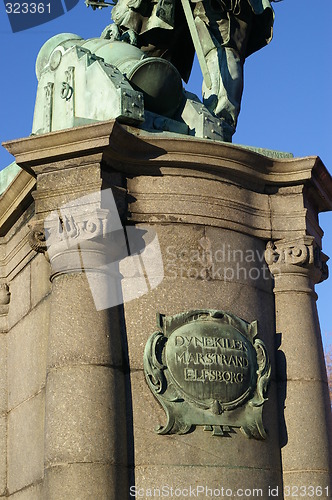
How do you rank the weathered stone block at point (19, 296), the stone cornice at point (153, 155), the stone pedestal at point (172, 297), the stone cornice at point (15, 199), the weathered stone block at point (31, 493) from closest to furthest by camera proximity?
the stone pedestal at point (172, 297) → the weathered stone block at point (31, 493) → the stone cornice at point (153, 155) → the stone cornice at point (15, 199) → the weathered stone block at point (19, 296)

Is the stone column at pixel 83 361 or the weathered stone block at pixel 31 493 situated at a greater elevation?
the stone column at pixel 83 361

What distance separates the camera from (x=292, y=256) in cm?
871

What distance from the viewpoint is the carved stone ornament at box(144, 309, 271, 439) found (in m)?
7.79

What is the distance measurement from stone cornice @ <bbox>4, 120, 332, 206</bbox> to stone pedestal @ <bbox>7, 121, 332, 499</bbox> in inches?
0.4

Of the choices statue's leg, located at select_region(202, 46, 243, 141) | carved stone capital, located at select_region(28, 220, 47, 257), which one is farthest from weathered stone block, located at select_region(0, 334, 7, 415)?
statue's leg, located at select_region(202, 46, 243, 141)

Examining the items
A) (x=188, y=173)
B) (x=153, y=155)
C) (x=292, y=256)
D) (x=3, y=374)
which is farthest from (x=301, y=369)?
(x=3, y=374)

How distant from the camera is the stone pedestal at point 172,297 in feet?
24.9

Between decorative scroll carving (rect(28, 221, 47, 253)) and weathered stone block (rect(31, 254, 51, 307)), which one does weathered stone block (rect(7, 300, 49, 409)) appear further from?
decorative scroll carving (rect(28, 221, 47, 253))

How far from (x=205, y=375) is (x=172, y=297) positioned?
2.27ft

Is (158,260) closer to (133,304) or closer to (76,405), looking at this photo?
(133,304)

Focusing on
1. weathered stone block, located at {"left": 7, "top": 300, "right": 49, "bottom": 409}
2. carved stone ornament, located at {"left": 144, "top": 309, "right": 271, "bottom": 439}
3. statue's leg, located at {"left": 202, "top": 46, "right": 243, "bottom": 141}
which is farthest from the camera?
statue's leg, located at {"left": 202, "top": 46, "right": 243, "bottom": 141}

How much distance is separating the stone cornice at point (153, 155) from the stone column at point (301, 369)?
2.05 feet

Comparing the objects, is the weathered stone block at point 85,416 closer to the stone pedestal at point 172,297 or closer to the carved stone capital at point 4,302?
the stone pedestal at point 172,297

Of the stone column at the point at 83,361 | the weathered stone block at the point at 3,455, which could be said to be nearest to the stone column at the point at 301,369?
the stone column at the point at 83,361
